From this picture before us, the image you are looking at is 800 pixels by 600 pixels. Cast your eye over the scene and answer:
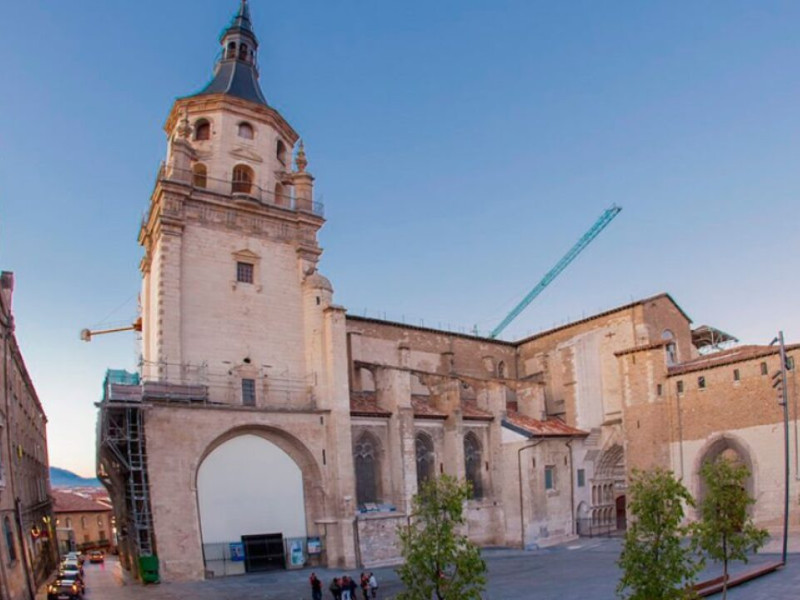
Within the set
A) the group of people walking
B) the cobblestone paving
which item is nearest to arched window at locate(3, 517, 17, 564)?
the cobblestone paving

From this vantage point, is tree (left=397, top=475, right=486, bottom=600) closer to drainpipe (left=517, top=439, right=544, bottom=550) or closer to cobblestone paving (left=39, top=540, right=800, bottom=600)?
cobblestone paving (left=39, top=540, right=800, bottom=600)

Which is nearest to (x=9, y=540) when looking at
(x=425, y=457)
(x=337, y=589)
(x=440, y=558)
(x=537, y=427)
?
(x=337, y=589)

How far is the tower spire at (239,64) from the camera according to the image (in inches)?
1425

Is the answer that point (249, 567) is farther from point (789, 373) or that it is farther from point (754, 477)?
point (789, 373)

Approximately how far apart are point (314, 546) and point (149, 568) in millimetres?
7181

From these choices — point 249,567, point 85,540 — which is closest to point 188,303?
point 249,567

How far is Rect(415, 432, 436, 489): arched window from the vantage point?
3669cm

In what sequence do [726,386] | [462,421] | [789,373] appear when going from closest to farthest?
[789,373] → [726,386] → [462,421]

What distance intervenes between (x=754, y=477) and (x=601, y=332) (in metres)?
13.8

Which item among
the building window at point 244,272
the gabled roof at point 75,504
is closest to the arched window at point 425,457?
the building window at point 244,272

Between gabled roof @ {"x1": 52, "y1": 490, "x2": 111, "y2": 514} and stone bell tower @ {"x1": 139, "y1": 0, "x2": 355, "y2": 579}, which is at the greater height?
stone bell tower @ {"x1": 139, "y1": 0, "x2": 355, "y2": 579}

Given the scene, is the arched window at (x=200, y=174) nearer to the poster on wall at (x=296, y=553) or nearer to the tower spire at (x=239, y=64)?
the tower spire at (x=239, y=64)

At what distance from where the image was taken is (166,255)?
30297mm

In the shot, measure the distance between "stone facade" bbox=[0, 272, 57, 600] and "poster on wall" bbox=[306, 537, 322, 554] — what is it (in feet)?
34.7
